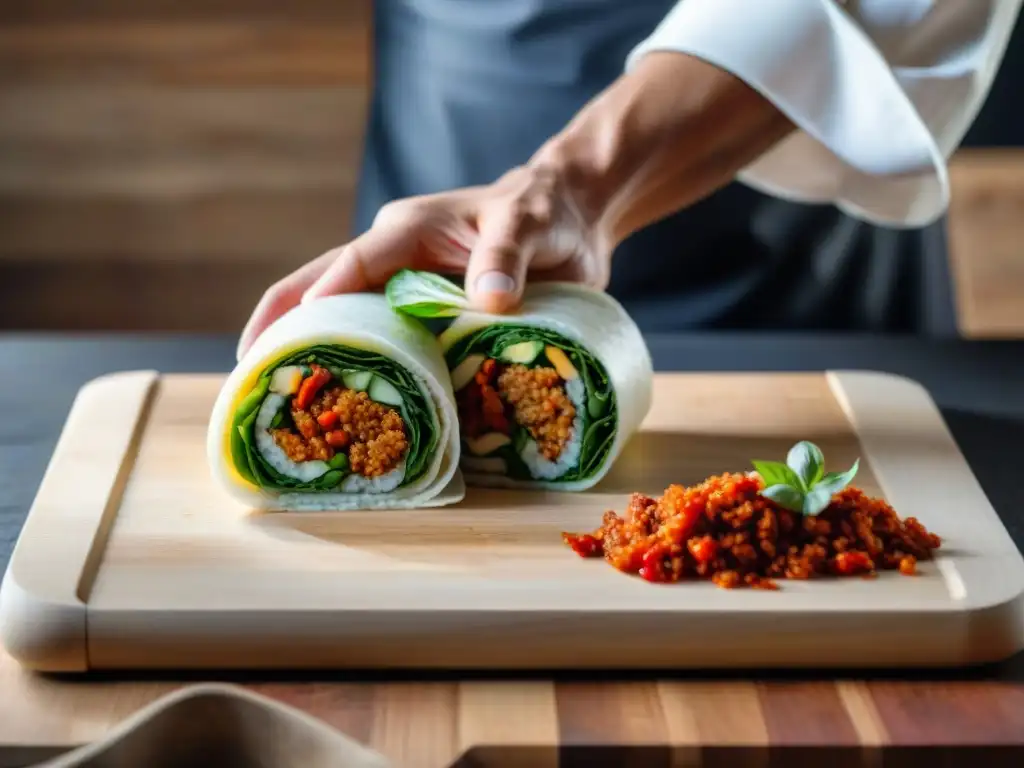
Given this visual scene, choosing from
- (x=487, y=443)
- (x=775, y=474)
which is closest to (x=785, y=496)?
(x=775, y=474)

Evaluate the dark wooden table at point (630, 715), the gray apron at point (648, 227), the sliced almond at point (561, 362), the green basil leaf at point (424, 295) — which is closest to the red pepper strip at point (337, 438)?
the green basil leaf at point (424, 295)

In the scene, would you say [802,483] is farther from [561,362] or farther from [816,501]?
[561,362]

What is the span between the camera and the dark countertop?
7.23 feet

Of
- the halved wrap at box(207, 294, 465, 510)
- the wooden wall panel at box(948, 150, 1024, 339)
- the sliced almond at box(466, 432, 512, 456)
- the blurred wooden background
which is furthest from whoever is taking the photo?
the blurred wooden background

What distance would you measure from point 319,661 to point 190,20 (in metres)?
3.37

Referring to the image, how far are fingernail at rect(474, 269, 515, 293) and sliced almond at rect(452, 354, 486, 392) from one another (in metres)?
0.10

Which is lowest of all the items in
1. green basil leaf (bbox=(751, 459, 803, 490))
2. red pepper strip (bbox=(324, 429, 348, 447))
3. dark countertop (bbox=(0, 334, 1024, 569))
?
dark countertop (bbox=(0, 334, 1024, 569))

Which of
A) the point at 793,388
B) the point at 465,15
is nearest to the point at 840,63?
the point at 793,388

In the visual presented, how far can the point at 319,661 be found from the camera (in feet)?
5.07

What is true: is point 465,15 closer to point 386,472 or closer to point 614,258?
point 614,258

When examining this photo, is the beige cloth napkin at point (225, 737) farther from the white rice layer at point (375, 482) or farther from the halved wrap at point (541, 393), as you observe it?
the halved wrap at point (541, 393)

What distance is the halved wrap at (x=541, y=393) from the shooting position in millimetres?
1922

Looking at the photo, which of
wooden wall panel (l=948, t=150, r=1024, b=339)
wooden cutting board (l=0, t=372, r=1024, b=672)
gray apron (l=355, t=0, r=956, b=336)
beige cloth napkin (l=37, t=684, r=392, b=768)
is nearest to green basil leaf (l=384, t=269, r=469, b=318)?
wooden cutting board (l=0, t=372, r=1024, b=672)

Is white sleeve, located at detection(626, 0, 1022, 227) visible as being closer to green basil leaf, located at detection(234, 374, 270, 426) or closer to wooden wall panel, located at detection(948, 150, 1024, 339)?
green basil leaf, located at detection(234, 374, 270, 426)
